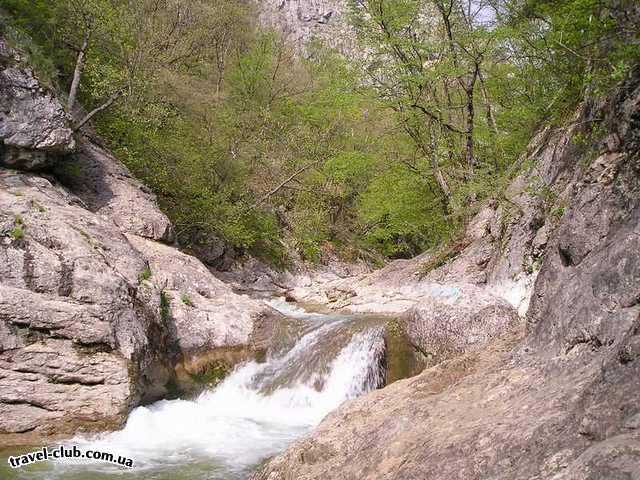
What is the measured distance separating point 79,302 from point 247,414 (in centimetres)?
392

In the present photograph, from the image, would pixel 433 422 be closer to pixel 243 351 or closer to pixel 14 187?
pixel 243 351

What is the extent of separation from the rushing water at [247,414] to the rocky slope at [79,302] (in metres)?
0.51

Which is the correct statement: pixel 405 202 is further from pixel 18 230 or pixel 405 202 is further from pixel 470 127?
pixel 18 230

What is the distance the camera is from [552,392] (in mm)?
3873

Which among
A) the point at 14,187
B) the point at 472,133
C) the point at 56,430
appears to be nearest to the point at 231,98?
the point at 472,133

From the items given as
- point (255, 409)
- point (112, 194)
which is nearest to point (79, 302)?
point (255, 409)

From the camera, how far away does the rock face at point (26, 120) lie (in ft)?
43.0

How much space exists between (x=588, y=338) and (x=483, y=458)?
161cm

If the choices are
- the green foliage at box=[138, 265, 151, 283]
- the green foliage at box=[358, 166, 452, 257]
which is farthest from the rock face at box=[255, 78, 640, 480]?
the green foliage at box=[358, 166, 452, 257]

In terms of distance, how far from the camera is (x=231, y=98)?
1244 inches

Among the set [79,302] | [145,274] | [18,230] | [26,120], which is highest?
[26,120]

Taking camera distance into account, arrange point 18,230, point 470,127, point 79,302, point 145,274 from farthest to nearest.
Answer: point 470,127 < point 145,274 < point 18,230 < point 79,302

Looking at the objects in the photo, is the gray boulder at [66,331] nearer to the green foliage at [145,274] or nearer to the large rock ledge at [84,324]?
the large rock ledge at [84,324]

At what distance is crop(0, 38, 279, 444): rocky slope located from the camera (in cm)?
880
